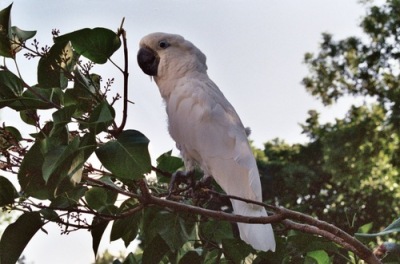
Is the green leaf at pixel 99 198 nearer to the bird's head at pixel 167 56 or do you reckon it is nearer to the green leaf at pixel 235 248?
the green leaf at pixel 235 248

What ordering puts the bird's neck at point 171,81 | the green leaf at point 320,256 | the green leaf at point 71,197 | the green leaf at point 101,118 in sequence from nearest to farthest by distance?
the green leaf at point 101,118
the green leaf at point 71,197
the green leaf at point 320,256
the bird's neck at point 171,81

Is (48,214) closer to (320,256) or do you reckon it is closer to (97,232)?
(97,232)

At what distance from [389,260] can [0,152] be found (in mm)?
471

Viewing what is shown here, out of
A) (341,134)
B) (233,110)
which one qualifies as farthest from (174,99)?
(341,134)

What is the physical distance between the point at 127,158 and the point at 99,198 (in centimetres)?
18

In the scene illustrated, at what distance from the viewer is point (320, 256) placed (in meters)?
0.68

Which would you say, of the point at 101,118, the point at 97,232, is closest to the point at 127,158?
the point at 101,118

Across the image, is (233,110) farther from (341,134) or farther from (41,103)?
(341,134)

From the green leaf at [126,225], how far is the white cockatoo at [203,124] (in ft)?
0.32

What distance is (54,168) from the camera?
18.6 inches

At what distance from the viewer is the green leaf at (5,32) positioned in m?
0.52

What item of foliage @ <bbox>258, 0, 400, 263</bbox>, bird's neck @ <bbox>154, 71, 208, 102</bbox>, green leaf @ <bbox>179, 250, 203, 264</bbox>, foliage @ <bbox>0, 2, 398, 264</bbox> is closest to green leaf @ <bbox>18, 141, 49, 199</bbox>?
foliage @ <bbox>0, 2, 398, 264</bbox>

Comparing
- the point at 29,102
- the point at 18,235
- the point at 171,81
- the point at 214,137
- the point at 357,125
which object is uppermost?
the point at 357,125

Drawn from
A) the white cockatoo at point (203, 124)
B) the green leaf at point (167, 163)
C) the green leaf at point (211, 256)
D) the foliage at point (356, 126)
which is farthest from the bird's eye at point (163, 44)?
the foliage at point (356, 126)
